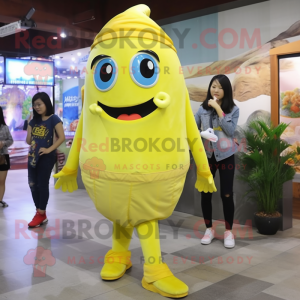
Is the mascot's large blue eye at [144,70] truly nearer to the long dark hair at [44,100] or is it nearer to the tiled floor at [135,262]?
the tiled floor at [135,262]

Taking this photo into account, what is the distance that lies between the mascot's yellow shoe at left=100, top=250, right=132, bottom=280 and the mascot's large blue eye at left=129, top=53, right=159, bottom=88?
1.18m

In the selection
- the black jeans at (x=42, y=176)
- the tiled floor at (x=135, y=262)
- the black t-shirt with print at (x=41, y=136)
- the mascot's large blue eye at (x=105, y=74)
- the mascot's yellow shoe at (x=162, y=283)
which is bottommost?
the tiled floor at (x=135, y=262)

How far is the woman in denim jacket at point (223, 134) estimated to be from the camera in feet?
10.3

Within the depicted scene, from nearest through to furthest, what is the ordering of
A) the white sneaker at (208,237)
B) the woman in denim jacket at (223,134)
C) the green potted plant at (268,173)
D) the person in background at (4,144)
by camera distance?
1. the woman in denim jacket at (223,134)
2. the white sneaker at (208,237)
3. the green potted plant at (268,173)
4. the person in background at (4,144)

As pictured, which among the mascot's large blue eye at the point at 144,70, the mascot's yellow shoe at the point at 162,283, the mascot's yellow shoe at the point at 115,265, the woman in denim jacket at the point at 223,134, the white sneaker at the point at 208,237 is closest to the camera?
the mascot's large blue eye at the point at 144,70

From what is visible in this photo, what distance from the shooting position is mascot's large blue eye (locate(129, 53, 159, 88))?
207 centimetres

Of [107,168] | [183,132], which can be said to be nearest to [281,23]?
[183,132]

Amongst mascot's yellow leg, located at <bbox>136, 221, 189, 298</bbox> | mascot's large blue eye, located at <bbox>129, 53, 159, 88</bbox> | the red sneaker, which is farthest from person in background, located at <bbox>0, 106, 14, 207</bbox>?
mascot's large blue eye, located at <bbox>129, 53, 159, 88</bbox>

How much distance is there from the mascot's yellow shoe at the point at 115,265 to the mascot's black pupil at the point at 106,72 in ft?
3.87

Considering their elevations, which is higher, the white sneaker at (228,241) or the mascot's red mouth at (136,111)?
the mascot's red mouth at (136,111)

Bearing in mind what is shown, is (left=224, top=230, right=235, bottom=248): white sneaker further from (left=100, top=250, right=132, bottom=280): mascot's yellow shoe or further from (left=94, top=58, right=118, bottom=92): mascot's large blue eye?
(left=94, top=58, right=118, bottom=92): mascot's large blue eye

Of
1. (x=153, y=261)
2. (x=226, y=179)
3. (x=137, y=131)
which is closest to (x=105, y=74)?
(x=137, y=131)

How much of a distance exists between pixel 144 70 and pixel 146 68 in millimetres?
17

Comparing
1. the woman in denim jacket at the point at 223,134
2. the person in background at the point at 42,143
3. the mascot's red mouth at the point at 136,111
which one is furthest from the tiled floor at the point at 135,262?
the mascot's red mouth at the point at 136,111
